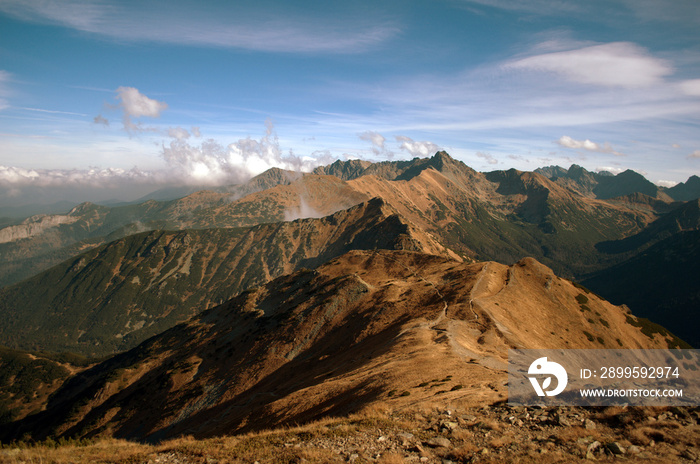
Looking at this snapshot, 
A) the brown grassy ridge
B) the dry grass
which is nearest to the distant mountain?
the brown grassy ridge

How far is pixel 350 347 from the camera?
299 ft

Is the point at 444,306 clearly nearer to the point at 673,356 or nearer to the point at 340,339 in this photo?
the point at 340,339

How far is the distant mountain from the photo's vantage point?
166ft

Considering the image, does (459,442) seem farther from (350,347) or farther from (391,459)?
(350,347)

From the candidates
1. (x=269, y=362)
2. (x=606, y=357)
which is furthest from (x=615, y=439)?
(x=606, y=357)

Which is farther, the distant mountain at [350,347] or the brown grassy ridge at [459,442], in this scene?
the distant mountain at [350,347]

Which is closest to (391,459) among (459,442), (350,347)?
(459,442)

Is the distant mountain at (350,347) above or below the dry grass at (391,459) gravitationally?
below

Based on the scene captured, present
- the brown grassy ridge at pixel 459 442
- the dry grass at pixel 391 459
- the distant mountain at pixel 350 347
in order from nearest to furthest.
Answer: the brown grassy ridge at pixel 459 442, the dry grass at pixel 391 459, the distant mountain at pixel 350 347

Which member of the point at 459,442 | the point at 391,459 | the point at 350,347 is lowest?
the point at 350,347

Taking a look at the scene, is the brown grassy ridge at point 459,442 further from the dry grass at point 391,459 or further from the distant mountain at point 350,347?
the distant mountain at point 350,347

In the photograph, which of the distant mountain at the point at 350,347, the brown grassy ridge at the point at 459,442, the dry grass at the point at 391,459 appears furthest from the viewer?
the distant mountain at the point at 350,347

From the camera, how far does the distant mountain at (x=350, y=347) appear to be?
50.5m

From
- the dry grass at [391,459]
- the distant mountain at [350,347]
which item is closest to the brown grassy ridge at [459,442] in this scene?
the dry grass at [391,459]
